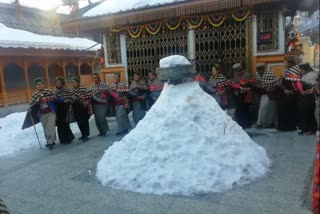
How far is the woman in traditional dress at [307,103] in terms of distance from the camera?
6535 mm

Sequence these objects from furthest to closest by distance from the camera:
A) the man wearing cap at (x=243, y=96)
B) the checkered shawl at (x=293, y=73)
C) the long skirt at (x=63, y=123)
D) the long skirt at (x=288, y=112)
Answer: the long skirt at (x=63, y=123) < the man wearing cap at (x=243, y=96) < the long skirt at (x=288, y=112) < the checkered shawl at (x=293, y=73)

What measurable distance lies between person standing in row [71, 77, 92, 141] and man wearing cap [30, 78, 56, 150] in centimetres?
64

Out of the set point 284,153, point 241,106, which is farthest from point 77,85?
point 284,153

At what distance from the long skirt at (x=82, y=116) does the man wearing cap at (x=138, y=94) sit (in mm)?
1311

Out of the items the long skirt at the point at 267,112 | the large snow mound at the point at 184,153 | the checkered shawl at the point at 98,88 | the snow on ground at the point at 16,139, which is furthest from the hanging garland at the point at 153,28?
the large snow mound at the point at 184,153

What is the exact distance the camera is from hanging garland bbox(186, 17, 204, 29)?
864cm

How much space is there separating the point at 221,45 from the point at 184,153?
5414 millimetres

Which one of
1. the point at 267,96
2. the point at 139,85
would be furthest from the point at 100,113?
the point at 267,96

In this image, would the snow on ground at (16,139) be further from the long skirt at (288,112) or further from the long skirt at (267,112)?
the long skirt at (288,112)

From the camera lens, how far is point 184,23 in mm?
8961

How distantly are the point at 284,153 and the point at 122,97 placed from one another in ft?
14.4

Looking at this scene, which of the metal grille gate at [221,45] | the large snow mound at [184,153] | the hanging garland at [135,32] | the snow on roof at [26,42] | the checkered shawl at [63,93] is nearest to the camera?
the large snow mound at [184,153]

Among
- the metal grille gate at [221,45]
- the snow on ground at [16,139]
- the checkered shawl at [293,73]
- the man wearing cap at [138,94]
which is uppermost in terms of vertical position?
the metal grille gate at [221,45]

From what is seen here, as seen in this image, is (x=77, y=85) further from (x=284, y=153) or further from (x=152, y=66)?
(x=284, y=153)
